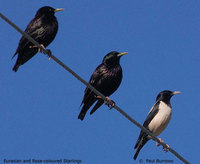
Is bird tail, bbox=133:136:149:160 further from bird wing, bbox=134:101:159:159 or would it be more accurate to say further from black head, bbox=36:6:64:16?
black head, bbox=36:6:64:16

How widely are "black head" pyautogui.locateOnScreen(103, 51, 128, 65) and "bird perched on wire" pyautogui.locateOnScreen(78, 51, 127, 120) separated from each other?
2cm

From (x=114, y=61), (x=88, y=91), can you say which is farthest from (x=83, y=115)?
(x=114, y=61)

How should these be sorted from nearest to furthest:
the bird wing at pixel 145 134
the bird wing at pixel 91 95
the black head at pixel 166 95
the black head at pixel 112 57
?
the bird wing at pixel 91 95, the black head at pixel 112 57, the bird wing at pixel 145 134, the black head at pixel 166 95

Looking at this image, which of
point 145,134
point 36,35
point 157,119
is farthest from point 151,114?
point 36,35

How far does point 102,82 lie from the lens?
783 centimetres

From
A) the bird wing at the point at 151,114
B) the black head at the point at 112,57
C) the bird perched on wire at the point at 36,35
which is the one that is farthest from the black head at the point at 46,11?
the bird wing at the point at 151,114

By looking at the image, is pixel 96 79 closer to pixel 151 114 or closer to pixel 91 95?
pixel 91 95

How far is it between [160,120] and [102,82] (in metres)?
1.39

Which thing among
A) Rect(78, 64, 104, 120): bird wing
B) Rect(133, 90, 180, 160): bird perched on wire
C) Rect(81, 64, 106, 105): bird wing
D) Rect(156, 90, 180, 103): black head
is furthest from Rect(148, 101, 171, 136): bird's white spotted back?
Rect(81, 64, 106, 105): bird wing

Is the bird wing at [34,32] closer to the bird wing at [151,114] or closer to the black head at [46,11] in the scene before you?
the black head at [46,11]

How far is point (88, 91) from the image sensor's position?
779 centimetres

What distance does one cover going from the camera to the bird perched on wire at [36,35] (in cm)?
745

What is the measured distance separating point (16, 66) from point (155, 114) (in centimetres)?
272

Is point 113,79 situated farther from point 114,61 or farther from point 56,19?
point 56,19
